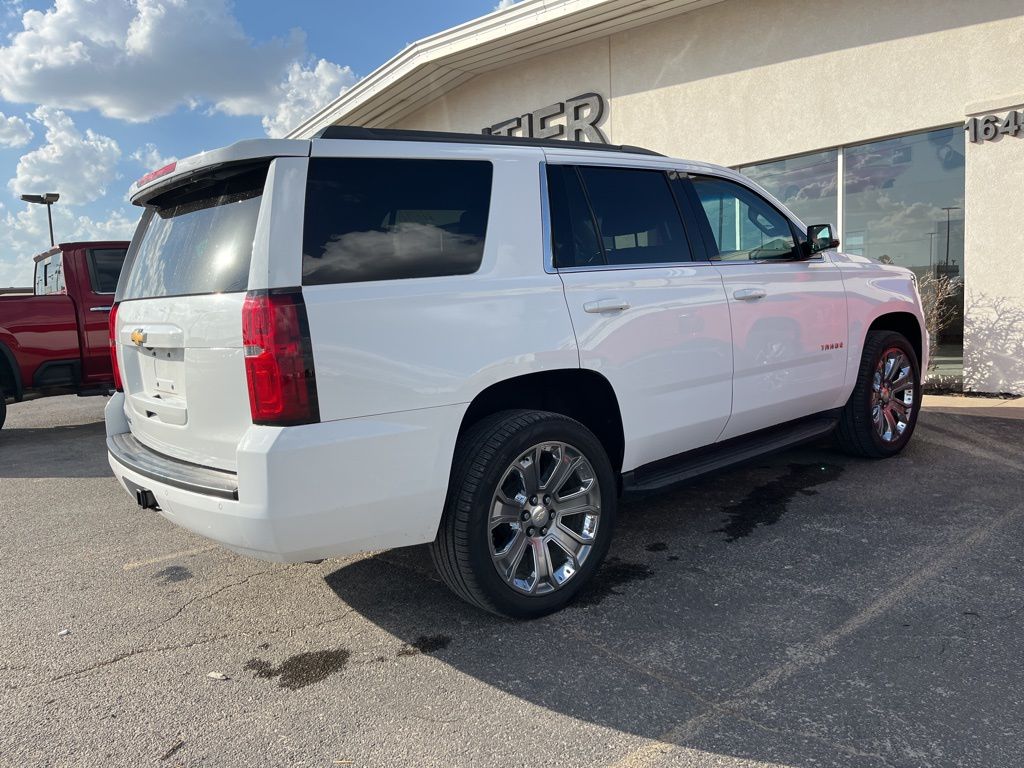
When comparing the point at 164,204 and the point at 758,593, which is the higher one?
the point at 164,204

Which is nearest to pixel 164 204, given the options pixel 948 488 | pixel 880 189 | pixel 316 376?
pixel 316 376

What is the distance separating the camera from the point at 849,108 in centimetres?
866

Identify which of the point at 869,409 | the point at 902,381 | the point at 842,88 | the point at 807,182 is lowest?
the point at 869,409

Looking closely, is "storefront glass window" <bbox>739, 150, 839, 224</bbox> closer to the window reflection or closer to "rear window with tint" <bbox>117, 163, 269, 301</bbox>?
the window reflection

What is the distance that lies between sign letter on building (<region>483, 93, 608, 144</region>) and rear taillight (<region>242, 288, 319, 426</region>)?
8849mm

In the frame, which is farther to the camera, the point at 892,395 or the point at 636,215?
the point at 892,395

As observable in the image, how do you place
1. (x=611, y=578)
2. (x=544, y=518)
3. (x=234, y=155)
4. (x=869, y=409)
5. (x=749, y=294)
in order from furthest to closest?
(x=869, y=409)
(x=749, y=294)
(x=611, y=578)
(x=544, y=518)
(x=234, y=155)

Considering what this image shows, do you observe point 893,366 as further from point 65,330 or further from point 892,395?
point 65,330

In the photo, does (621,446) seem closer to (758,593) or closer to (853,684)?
(758,593)

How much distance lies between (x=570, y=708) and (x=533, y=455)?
3.29 ft

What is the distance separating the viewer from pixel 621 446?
3.57 metres

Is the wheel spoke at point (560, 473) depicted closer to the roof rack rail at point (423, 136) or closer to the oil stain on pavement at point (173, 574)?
the roof rack rail at point (423, 136)

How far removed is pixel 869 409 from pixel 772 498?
108 centimetres

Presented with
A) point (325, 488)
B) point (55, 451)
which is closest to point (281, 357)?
point (325, 488)
